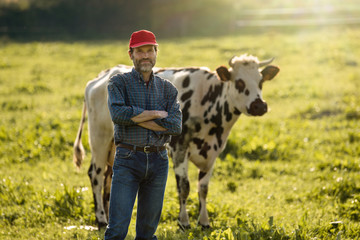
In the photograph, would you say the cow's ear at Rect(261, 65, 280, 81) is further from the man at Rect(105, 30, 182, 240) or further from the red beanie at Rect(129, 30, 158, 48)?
the red beanie at Rect(129, 30, 158, 48)

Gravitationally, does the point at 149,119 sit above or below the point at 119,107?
below

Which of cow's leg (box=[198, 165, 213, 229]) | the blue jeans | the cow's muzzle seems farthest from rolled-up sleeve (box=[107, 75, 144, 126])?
cow's leg (box=[198, 165, 213, 229])

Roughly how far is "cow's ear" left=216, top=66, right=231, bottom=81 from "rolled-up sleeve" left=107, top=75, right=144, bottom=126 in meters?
2.24

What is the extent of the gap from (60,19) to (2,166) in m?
32.1

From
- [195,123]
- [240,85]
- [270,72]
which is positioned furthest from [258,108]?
[195,123]

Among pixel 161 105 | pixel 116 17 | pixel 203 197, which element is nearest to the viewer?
pixel 161 105

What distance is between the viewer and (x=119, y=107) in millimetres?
4125

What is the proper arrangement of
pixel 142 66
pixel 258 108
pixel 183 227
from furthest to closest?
1. pixel 183 227
2. pixel 258 108
3. pixel 142 66

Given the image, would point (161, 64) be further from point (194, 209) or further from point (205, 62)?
point (194, 209)

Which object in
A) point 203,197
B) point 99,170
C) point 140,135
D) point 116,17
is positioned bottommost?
point 203,197

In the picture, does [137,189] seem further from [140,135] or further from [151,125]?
[151,125]

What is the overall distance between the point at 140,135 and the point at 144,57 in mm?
733

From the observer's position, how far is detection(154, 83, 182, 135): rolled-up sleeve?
14.0ft

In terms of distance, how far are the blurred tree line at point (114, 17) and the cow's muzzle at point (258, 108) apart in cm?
3185
